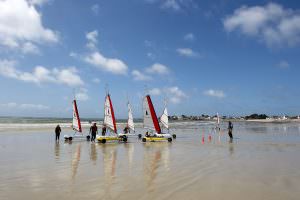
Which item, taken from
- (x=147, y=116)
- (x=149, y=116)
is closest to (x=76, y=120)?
(x=147, y=116)

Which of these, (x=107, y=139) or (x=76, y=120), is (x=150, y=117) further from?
(x=76, y=120)

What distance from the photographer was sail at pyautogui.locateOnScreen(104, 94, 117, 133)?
3052 centimetres

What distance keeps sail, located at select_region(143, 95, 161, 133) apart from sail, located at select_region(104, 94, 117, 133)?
3.25 meters

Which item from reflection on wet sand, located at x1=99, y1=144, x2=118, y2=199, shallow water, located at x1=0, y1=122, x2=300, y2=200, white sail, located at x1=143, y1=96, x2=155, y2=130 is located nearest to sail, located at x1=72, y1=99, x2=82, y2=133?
white sail, located at x1=143, y1=96, x2=155, y2=130

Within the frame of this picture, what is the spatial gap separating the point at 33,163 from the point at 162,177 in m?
6.95

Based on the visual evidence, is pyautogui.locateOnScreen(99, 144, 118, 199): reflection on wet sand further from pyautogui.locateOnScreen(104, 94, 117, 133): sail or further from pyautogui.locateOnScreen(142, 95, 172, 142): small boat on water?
pyautogui.locateOnScreen(142, 95, 172, 142): small boat on water

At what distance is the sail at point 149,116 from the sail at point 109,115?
3.25 meters

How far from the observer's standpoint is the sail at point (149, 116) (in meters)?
31.4

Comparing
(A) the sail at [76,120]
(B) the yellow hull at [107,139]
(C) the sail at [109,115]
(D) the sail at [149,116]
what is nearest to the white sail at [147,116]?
(D) the sail at [149,116]

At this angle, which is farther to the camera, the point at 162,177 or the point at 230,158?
the point at 230,158

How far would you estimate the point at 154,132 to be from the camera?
105 ft

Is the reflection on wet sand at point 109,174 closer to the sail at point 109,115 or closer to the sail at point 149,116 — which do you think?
the sail at point 109,115

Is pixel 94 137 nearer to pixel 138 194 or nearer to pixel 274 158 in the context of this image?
pixel 274 158

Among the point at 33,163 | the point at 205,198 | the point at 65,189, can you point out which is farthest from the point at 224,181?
the point at 33,163
